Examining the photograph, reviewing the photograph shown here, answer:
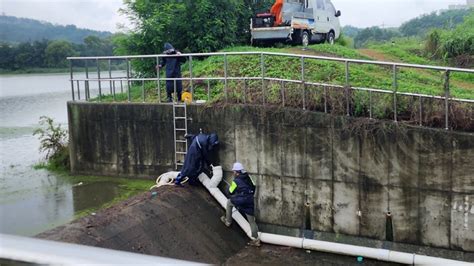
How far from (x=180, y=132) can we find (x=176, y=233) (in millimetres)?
3021

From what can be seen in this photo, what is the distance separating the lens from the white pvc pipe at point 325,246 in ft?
28.9

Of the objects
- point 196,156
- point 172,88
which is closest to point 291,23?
point 172,88

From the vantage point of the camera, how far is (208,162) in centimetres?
1081

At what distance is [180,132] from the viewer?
37.2ft

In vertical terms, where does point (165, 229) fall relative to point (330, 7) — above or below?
below

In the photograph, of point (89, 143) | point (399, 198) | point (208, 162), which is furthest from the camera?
point (89, 143)

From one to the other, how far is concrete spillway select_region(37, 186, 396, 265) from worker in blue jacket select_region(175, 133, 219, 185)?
0.27 m

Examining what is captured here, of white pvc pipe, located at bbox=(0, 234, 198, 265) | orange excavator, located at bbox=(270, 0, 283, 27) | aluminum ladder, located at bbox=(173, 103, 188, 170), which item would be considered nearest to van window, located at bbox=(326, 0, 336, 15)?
orange excavator, located at bbox=(270, 0, 283, 27)

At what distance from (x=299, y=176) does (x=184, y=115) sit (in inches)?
116

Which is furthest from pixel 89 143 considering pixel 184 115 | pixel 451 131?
pixel 451 131

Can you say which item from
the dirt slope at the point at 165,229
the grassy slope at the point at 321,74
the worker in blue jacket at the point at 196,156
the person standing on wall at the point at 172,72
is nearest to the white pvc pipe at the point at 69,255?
the dirt slope at the point at 165,229

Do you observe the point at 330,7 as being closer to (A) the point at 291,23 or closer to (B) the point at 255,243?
(A) the point at 291,23

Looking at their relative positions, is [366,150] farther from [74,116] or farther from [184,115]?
[74,116]

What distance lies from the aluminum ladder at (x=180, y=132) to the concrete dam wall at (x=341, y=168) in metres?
0.14
